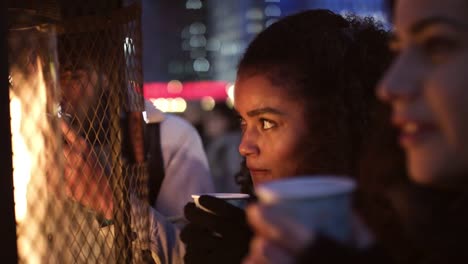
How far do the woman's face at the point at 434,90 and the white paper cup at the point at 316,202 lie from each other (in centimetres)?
11

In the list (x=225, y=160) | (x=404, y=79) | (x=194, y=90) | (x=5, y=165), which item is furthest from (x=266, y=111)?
(x=194, y=90)

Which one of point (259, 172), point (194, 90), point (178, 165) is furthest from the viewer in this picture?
point (194, 90)

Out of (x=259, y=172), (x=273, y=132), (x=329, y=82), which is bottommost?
(x=259, y=172)

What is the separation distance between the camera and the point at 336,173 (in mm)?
1663

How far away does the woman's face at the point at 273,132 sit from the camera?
164 cm

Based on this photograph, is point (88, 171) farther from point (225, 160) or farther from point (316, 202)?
point (225, 160)

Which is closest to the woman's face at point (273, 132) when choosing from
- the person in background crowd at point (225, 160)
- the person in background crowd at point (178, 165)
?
the person in background crowd at point (178, 165)

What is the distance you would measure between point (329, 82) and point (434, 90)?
851 mm

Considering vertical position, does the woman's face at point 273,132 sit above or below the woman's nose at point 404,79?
below

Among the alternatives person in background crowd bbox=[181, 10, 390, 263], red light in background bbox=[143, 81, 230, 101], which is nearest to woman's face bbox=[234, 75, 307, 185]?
person in background crowd bbox=[181, 10, 390, 263]

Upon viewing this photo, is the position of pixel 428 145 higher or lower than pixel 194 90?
higher

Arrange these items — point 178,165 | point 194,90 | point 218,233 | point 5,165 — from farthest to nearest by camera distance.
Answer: point 194,90 → point 178,165 → point 218,233 → point 5,165

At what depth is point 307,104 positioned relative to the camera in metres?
1.66

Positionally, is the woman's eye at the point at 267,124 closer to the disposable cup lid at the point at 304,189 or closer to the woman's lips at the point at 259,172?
the woman's lips at the point at 259,172
